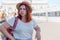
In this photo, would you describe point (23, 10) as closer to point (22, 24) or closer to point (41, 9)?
point (22, 24)

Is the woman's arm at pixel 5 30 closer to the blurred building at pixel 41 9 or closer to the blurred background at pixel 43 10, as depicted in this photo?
the blurred background at pixel 43 10

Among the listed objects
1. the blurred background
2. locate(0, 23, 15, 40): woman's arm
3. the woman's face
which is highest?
the woman's face

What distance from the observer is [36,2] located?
8.39 m

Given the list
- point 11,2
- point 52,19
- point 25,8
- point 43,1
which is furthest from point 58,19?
point 25,8

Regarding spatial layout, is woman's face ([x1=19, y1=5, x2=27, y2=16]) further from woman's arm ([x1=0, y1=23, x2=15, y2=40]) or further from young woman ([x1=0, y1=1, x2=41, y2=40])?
woman's arm ([x1=0, y1=23, x2=15, y2=40])

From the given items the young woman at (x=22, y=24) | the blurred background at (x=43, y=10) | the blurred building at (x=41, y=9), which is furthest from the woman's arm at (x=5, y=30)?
the blurred building at (x=41, y=9)

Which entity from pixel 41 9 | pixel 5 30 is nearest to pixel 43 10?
pixel 41 9

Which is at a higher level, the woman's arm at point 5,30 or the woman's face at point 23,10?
the woman's face at point 23,10

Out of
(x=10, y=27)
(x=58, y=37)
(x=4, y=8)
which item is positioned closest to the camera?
(x=10, y=27)

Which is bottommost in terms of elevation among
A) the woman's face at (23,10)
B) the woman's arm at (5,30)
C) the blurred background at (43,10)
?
the blurred background at (43,10)

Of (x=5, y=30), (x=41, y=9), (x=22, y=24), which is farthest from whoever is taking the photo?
(x=41, y=9)

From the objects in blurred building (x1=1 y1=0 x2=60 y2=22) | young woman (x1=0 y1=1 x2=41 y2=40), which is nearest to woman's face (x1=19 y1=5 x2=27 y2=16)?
young woman (x1=0 y1=1 x2=41 y2=40)

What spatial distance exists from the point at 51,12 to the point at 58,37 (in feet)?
7.90

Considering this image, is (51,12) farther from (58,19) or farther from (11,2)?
(11,2)
